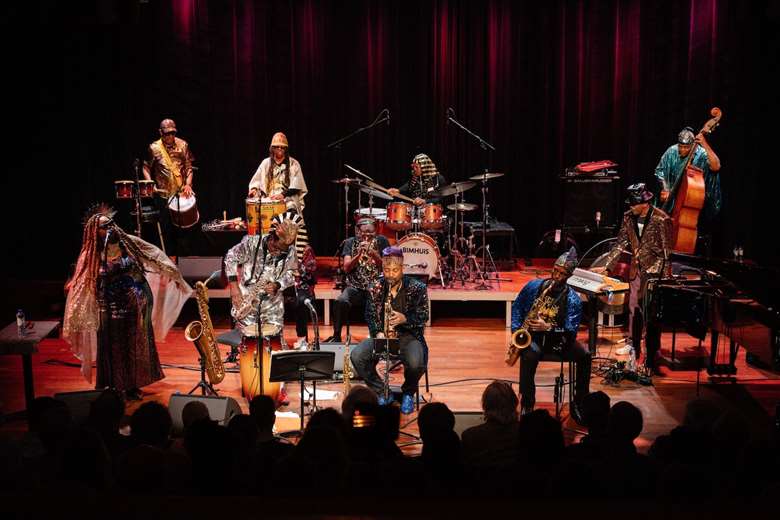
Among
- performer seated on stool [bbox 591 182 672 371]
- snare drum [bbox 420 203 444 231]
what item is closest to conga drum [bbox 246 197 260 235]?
snare drum [bbox 420 203 444 231]

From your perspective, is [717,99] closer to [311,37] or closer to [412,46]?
[412,46]

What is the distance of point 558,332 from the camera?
7.04 m

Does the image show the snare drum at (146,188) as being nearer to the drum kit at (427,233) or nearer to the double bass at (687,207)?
the drum kit at (427,233)

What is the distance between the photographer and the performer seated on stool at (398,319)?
23.7 ft

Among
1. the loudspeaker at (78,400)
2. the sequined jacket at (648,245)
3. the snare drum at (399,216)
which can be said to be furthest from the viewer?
the snare drum at (399,216)

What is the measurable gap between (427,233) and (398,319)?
13.1 feet

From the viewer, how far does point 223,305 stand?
37.2 feet

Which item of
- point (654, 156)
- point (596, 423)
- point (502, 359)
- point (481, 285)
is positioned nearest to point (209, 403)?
point (596, 423)

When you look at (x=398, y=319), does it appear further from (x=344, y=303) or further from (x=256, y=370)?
(x=344, y=303)

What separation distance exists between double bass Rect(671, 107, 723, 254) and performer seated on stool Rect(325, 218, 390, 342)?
343 centimetres

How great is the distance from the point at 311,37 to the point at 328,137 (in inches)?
60.2

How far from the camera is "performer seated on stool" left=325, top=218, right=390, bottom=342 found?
29.3 ft

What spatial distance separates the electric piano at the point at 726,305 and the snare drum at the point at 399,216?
137 inches

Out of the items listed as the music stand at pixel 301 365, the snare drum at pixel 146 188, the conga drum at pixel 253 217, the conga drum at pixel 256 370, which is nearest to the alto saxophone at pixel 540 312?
the music stand at pixel 301 365
